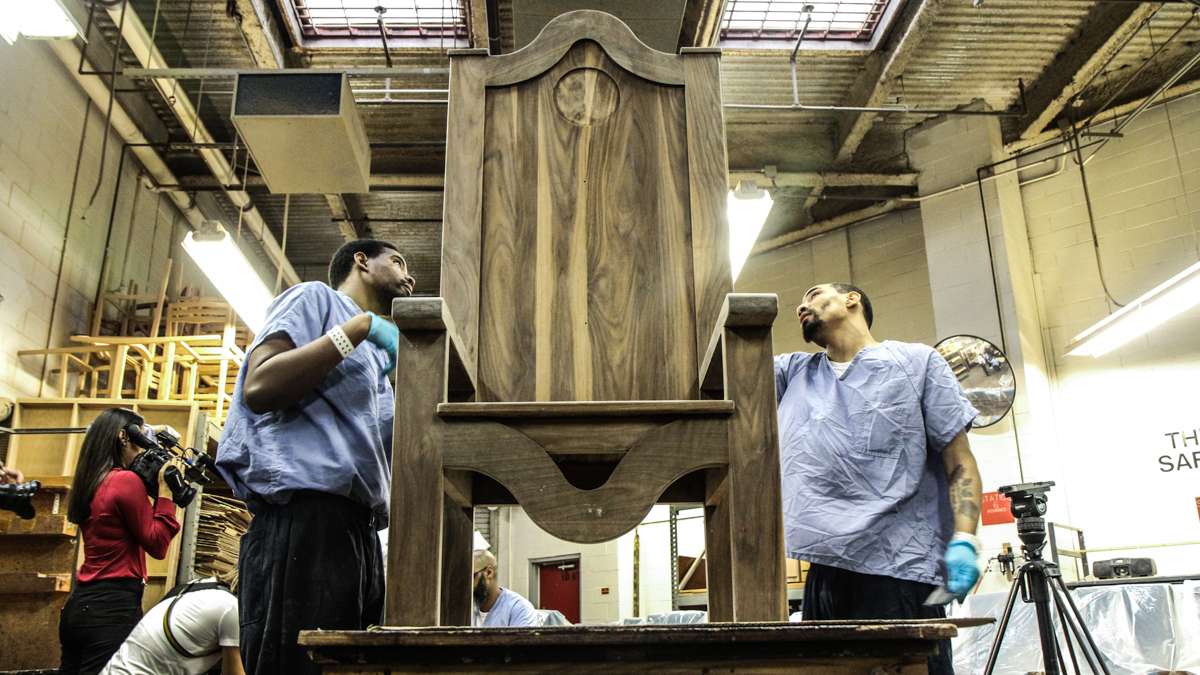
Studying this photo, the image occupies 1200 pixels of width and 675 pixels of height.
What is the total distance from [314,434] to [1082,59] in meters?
7.54

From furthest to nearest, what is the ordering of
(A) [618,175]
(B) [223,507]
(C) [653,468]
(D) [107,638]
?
(B) [223,507] < (D) [107,638] < (A) [618,175] < (C) [653,468]

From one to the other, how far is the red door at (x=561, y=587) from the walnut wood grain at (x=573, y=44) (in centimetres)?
915

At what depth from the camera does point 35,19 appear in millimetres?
4969

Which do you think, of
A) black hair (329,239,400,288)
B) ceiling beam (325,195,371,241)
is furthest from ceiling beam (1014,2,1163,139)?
black hair (329,239,400,288)

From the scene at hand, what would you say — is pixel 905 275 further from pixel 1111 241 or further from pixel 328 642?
pixel 328 642

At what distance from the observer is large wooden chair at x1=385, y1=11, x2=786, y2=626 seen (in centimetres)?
144

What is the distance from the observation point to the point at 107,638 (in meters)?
3.84

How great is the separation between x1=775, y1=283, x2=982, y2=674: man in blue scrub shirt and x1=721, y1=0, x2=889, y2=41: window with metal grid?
5.04 metres

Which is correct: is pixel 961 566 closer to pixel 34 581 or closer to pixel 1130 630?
pixel 1130 630

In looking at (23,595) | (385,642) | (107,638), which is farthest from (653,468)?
(23,595)

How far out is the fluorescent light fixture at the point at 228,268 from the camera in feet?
20.7

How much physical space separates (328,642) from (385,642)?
65 mm

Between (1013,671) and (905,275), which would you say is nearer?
(1013,671)

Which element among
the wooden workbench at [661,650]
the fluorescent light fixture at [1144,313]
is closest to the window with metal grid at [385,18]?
the fluorescent light fixture at [1144,313]
